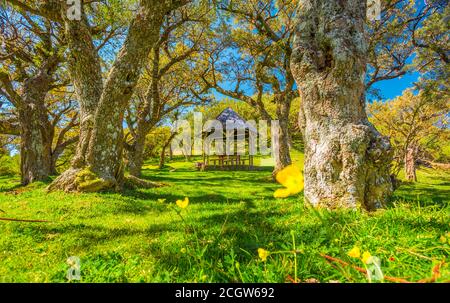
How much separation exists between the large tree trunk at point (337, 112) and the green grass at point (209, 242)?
0.48 m

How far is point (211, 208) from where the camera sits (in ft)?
19.6

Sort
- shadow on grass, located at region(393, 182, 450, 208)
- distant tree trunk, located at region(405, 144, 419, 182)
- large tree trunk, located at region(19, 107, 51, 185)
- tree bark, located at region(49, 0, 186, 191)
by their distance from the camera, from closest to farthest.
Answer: shadow on grass, located at region(393, 182, 450, 208), tree bark, located at region(49, 0, 186, 191), large tree trunk, located at region(19, 107, 51, 185), distant tree trunk, located at region(405, 144, 419, 182)

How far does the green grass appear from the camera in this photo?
1750 mm

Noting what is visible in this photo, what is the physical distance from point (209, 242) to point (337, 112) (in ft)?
11.3

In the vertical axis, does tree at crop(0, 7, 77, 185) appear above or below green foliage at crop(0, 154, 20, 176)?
above

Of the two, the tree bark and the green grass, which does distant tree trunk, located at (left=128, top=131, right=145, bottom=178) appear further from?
the green grass

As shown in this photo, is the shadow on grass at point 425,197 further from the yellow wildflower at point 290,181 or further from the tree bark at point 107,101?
the tree bark at point 107,101

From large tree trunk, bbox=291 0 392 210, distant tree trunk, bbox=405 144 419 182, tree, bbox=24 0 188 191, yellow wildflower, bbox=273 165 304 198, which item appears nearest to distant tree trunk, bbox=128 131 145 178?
tree, bbox=24 0 188 191

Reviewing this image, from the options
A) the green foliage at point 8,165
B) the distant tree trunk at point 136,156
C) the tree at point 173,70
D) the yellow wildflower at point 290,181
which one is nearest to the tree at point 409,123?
the tree at point 173,70

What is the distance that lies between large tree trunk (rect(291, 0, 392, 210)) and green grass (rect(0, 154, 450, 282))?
475 millimetres

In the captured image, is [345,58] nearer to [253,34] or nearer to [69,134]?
[253,34]

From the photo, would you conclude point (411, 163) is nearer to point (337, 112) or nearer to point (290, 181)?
point (337, 112)

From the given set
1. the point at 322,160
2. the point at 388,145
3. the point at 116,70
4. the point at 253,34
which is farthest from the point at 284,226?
the point at 253,34
